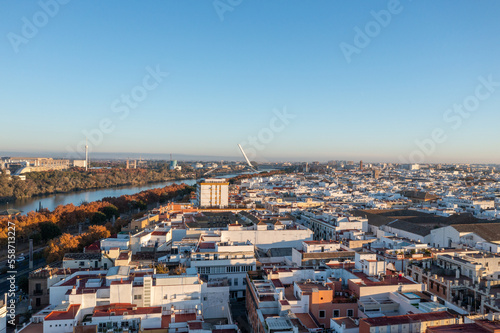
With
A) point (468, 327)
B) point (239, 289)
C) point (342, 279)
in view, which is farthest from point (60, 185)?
point (468, 327)

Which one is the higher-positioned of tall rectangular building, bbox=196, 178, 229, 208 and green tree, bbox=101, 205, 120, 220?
tall rectangular building, bbox=196, 178, 229, 208

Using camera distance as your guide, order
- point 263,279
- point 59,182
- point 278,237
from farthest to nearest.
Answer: point 59,182 < point 278,237 < point 263,279

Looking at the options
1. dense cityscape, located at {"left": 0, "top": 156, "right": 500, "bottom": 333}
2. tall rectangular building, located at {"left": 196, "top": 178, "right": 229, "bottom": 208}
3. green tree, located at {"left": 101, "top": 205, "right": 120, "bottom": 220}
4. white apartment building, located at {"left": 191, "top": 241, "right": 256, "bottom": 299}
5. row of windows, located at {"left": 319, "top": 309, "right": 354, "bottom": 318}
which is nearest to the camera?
dense cityscape, located at {"left": 0, "top": 156, "right": 500, "bottom": 333}

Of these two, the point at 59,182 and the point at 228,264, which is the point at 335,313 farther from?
the point at 59,182

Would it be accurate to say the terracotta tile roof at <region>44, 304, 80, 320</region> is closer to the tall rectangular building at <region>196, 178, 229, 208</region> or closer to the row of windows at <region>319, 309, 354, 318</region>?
the row of windows at <region>319, 309, 354, 318</region>

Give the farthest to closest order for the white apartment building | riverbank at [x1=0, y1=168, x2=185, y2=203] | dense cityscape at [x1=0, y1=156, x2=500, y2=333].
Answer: riverbank at [x1=0, y1=168, x2=185, y2=203], the white apartment building, dense cityscape at [x1=0, y1=156, x2=500, y2=333]

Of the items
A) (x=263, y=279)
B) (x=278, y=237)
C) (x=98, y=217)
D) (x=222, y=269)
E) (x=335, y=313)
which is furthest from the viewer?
(x=98, y=217)

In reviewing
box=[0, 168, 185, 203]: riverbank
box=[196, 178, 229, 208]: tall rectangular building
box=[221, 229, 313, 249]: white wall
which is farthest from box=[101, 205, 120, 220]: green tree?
box=[0, 168, 185, 203]: riverbank

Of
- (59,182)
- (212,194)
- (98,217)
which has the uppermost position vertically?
(212,194)

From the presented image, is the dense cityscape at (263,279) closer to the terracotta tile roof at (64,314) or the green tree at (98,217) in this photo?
the terracotta tile roof at (64,314)

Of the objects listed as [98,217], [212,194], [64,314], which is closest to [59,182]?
[98,217]

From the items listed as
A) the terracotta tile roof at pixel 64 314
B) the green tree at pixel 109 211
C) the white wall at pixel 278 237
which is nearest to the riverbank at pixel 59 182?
Result: the green tree at pixel 109 211
